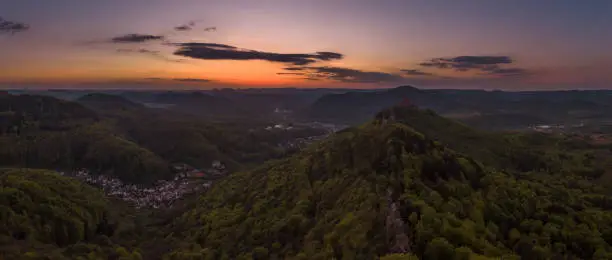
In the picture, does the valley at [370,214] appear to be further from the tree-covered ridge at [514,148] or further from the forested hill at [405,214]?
the tree-covered ridge at [514,148]

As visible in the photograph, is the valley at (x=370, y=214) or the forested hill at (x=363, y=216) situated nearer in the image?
the forested hill at (x=363, y=216)

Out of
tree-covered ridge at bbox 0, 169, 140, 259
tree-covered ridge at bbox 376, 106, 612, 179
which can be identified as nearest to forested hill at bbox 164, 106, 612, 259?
tree-covered ridge at bbox 0, 169, 140, 259

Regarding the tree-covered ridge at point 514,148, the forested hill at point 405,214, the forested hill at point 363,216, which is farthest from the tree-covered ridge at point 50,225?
the tree-covered ridge at point 514,148

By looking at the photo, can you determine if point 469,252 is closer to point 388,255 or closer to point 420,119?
point 388,255

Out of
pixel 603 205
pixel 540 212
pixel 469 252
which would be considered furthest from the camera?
pixel 603 205

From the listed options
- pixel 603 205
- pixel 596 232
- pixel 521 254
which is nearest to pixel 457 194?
pixel 521 254

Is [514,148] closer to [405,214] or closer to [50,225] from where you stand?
[405,214]
